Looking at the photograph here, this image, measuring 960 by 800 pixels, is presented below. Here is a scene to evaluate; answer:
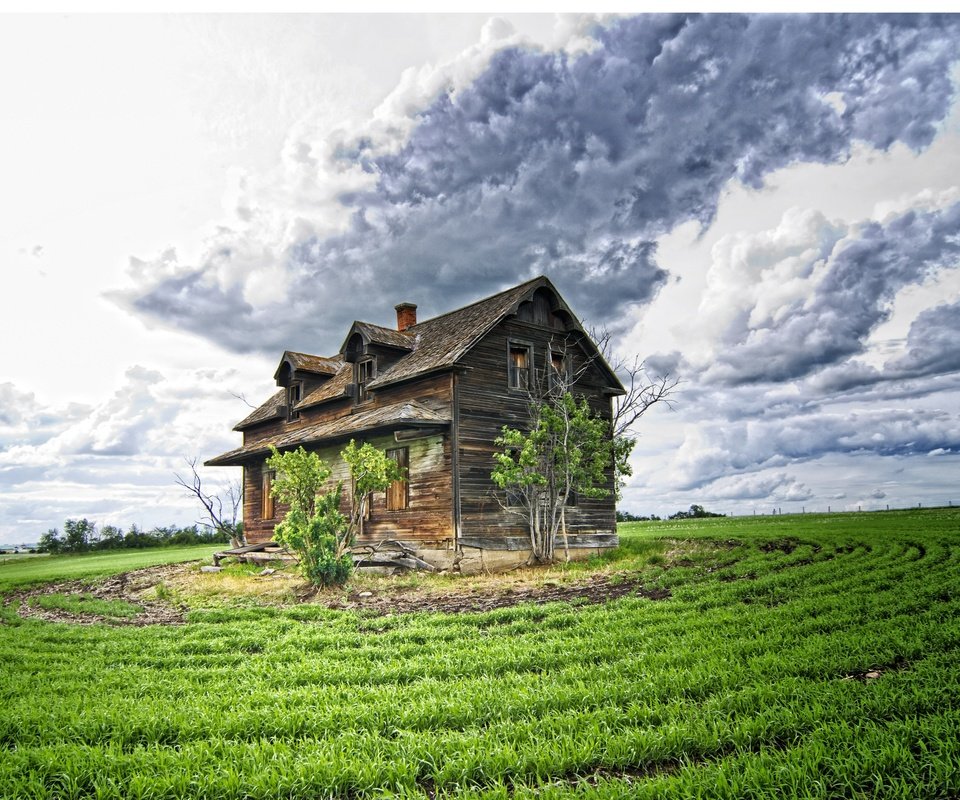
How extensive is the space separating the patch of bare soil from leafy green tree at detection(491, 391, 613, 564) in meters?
9.87

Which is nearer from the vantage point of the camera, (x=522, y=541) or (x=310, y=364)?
(x=522, y=541)

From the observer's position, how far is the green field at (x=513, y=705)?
4.64 metres

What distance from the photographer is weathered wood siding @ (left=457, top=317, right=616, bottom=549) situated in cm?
2059

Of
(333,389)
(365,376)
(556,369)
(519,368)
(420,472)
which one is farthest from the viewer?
(333,389)

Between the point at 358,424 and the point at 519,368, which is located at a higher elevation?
the point at 519,368

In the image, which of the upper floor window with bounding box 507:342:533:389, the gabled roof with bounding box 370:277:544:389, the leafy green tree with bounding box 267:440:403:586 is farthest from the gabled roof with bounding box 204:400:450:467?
the upper floor window with bounding box 507:342:533:389

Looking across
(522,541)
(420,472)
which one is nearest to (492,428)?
(420,472)

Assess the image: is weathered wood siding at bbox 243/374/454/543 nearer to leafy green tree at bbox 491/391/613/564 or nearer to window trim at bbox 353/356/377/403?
window trim at bbox 353/356/377/403

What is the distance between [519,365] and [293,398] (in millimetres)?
12396

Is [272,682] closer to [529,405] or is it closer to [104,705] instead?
[104,705]

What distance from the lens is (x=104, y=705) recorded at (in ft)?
21.6

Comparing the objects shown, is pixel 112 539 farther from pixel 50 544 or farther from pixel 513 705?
pixel 513 705

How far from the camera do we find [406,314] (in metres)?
29.8

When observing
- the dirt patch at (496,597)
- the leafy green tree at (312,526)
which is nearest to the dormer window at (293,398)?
the leafy green tree at (312,526)
